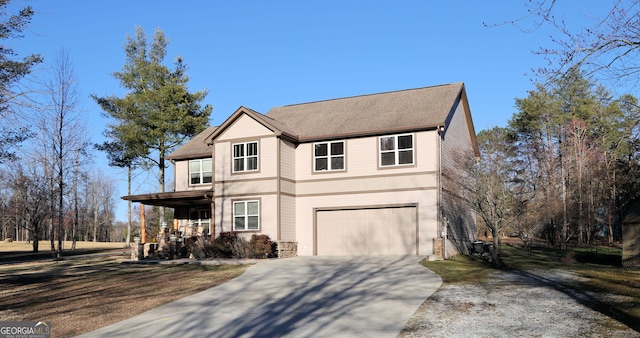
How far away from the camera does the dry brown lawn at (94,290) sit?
42.3 ft

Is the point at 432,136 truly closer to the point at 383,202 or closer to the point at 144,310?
the point at 383,202

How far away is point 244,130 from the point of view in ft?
85.7

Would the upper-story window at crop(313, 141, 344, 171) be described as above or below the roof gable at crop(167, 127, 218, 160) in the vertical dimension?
Answer: below

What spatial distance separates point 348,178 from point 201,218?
28.7 ft

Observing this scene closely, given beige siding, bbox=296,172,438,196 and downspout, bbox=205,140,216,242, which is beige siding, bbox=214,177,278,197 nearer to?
downspout, bbox=205,140,216,242

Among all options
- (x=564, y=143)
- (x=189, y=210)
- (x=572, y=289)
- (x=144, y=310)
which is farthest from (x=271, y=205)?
(x=564, y=143)

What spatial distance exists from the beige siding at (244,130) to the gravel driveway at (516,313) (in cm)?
1322

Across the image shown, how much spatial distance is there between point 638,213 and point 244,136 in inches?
646

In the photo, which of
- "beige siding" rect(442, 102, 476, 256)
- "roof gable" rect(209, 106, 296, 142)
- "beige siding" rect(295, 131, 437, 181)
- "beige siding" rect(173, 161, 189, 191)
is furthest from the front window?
"beige siding" rect(442, 102, 476, 256)

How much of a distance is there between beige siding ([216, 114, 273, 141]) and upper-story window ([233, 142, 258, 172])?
426mm

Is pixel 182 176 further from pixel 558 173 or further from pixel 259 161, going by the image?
pixel 558 173

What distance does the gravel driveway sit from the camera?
9.93 meters

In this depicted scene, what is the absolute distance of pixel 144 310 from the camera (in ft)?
44.0
